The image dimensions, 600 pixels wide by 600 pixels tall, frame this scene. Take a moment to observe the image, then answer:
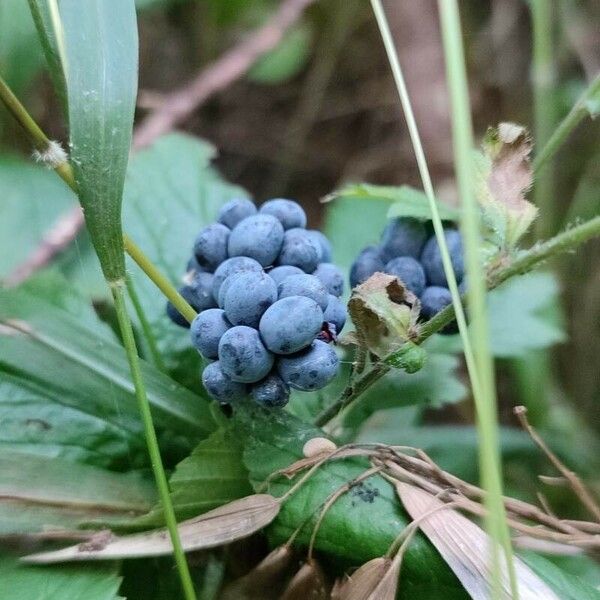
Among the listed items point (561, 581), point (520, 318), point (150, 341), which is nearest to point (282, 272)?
point (150, 341)

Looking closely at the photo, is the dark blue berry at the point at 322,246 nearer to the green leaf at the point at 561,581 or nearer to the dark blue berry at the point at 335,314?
the dark blue berry at the point at 335,314

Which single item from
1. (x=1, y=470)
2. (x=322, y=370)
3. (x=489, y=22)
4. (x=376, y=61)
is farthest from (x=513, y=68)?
(x=1, y=470)

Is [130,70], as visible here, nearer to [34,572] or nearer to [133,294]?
[133,294]

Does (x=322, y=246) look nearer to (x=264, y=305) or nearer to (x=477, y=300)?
(x=264, y=305)

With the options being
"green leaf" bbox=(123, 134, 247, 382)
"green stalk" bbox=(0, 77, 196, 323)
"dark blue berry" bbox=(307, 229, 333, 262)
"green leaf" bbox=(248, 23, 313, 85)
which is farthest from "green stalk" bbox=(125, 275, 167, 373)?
"green leaf" bbox=(248, 23, 313, 85)

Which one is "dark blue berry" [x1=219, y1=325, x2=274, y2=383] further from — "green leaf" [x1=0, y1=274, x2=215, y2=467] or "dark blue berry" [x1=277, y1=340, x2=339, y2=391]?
"green leaf" [x1=0, y1=274, x2=215, y2=467]

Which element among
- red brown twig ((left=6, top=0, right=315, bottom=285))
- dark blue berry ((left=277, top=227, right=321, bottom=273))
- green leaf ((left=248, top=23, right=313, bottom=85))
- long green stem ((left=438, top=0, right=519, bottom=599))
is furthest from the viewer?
green leaf ((left=248, top=23, right=313, bottom=85))
